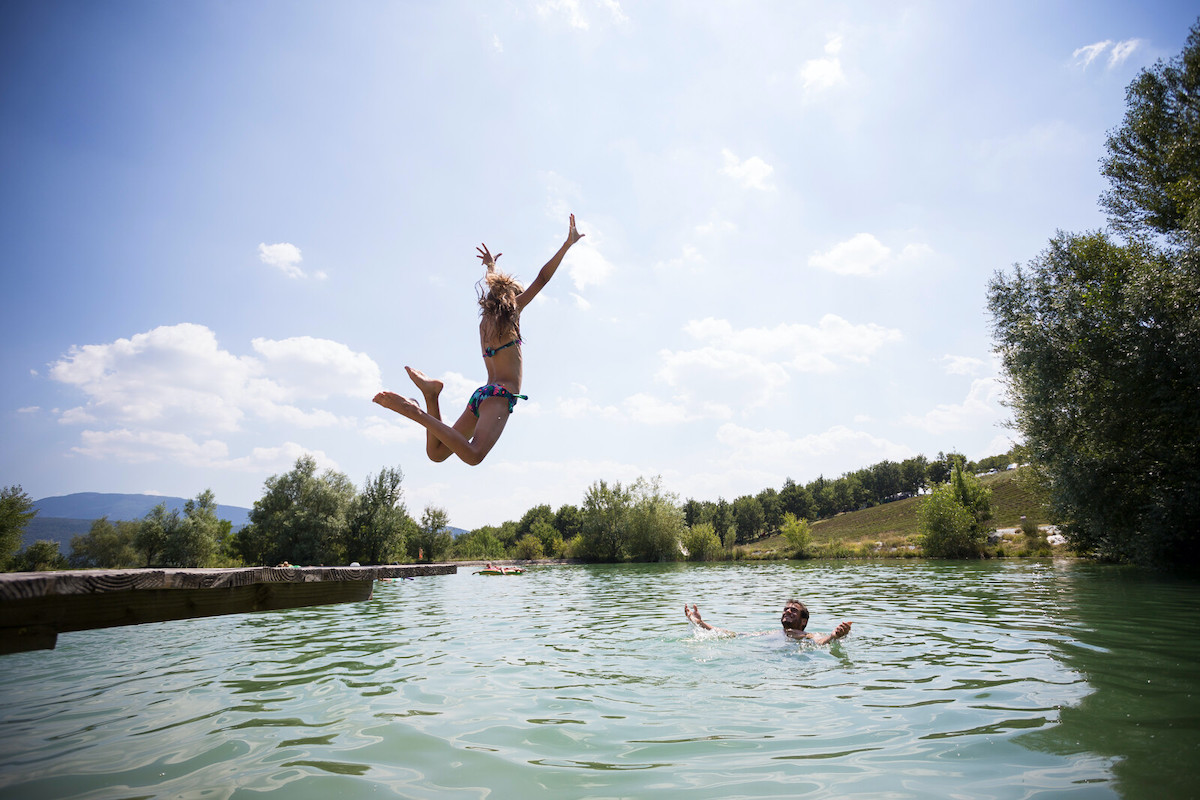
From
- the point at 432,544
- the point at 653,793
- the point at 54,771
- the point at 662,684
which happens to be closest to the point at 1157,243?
the point at 662,684

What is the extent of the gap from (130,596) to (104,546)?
87847 mm

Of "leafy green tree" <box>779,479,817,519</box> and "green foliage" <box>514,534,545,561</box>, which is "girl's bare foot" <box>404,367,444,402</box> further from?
"leafy green tree" <box>779,479,817,519</box>

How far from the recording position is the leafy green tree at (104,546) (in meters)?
64.9

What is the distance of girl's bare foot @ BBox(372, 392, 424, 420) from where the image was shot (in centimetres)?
427

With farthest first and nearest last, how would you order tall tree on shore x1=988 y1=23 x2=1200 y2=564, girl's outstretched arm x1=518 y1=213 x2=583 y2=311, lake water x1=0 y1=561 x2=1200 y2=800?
tall tree on shore x1=988 y1=23 x2=1200 y2=564, girl's outstretched arm x1=518 y1=213 x2=583 y2=311, lake water x1=0 y1=561 x2=1200 y2=800

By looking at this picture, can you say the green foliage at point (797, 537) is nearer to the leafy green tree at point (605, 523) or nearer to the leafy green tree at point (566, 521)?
the leafy green tree at point (605, 523)

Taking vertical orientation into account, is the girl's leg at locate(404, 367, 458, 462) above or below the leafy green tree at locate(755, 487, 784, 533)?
above

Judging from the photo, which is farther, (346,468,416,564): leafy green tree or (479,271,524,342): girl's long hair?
(346,468,416,564): leafy green tree

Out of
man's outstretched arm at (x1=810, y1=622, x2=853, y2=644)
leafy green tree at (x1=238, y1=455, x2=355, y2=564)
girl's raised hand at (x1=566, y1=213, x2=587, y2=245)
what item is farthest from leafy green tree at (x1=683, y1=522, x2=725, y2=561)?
girl's raised hand at (x1=566, y1=213, x2=587, y2=245)

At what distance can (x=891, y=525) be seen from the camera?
6631 centimetres

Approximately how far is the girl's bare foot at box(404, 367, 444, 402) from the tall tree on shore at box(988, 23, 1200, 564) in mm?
21803

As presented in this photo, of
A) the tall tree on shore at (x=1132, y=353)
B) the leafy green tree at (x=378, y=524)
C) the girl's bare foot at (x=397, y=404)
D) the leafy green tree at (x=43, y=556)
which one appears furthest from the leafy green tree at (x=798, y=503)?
the girl's bare foot at (x=397, y=404)

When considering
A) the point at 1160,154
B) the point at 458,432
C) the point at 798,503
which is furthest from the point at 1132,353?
the point at 798,503

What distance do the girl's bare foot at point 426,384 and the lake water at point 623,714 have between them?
2.71 metres
